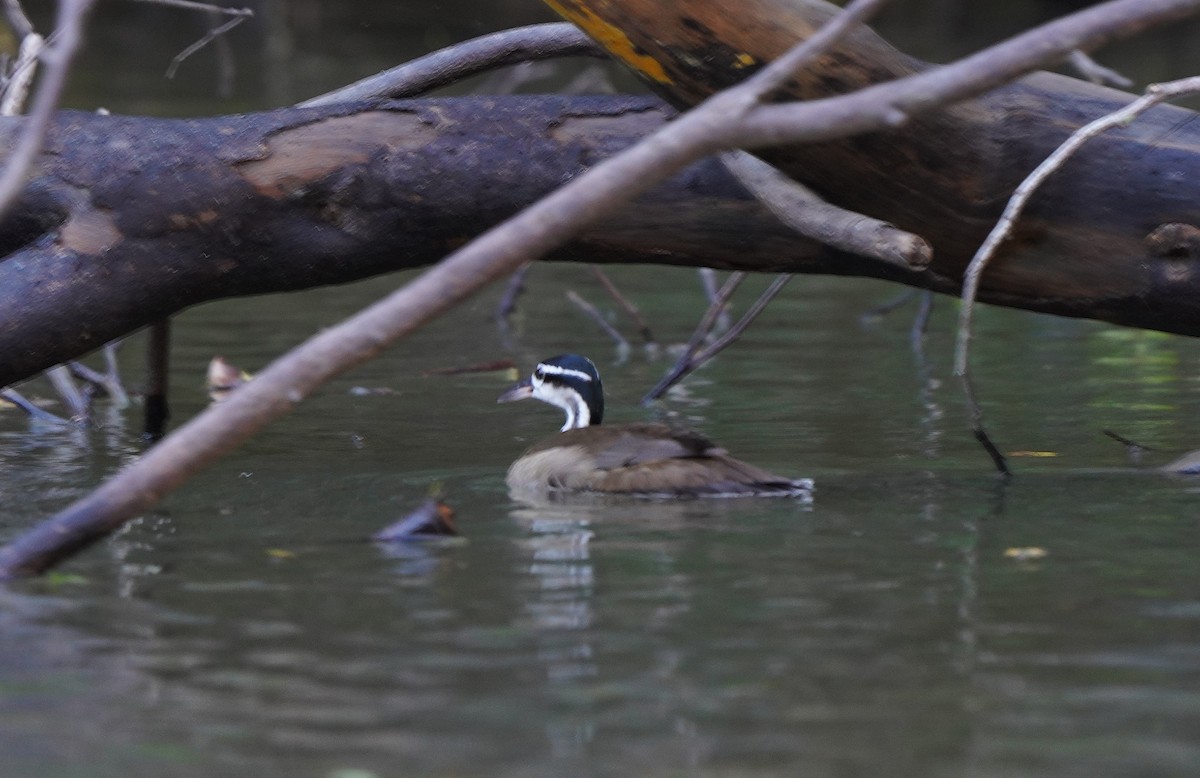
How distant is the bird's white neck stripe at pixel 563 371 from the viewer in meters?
8.43

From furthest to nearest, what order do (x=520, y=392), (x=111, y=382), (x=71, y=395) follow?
(x=111, y=382), (x=71, y=395), (x=520, y=392)

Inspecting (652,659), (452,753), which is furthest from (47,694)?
(652,659)

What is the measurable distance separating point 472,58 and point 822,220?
6.70 feet

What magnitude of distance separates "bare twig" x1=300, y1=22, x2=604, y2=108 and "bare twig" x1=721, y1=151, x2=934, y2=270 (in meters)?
1.20

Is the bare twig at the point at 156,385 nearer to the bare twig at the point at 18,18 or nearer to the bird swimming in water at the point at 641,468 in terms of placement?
the bare twig at the point at 18,18

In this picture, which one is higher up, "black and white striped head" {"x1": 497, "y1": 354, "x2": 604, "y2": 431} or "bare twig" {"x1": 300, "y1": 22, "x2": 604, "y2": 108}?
"bare twig" {"x1": 300, "y1": 22, "x2": 604, "y2": 108}

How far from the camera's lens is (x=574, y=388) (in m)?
8.51

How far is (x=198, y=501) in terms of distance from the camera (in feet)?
22.7

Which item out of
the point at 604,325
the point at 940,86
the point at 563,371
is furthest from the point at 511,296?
the point at 940,86

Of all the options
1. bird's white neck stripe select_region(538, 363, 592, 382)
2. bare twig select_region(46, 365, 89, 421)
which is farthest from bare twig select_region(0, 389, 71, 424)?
bird's white neck stripe select_region(538, 363, 592, 382)

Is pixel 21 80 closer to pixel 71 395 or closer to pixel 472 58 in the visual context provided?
pixel 71 395

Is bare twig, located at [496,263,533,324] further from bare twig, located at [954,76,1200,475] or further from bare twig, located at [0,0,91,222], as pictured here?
bare twig, located at [0,0,91,222]

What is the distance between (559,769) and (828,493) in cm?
317

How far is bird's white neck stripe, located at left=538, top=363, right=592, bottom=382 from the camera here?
A: 8430 millimetres
